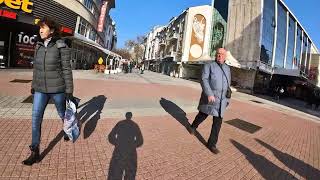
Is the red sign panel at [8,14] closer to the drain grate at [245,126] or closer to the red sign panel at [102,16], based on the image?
the drain grate at [245,126]

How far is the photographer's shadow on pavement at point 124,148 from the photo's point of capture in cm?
386

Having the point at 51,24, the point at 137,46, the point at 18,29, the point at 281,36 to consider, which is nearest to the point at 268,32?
the point at 281,36

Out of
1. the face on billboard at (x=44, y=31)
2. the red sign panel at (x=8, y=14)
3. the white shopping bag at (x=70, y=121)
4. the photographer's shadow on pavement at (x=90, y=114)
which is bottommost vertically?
the photographer's shadow on pavement at (x=90, y=114)

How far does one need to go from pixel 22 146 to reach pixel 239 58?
121 ft

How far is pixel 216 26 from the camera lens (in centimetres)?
4669

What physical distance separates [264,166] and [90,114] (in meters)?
4.08

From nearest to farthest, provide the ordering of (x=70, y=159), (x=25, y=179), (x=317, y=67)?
(x=25, y=179) → (x=70, y=159) → (x=317, y=67)

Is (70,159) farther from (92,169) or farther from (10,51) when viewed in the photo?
(10,51)

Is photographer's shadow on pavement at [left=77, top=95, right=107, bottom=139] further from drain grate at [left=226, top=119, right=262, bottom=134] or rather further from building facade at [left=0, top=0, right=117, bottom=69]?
building facade at [left=0, top=0, right=117, bottom=69]

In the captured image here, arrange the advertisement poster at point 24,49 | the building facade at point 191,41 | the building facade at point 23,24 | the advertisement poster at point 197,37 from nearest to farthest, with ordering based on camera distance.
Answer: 1. the building facade at point 23,24
2. the advertisement poster at point 24,49
3. the building facade at point 191,41
4. the advertisement poster at point 197,37

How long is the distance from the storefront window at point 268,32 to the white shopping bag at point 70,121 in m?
35.4

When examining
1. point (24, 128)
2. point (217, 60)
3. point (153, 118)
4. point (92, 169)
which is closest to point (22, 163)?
point (92, 169)

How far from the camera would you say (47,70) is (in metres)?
3.83

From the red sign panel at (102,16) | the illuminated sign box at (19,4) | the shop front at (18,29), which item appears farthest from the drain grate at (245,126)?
the red sign panel at (102,16)
